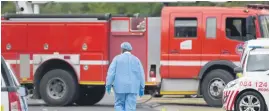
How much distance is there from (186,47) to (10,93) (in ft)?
37.2

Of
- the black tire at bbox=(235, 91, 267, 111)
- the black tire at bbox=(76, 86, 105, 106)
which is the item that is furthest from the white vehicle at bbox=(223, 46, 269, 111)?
the black tire at bbox=(76, 86, 105, 106)

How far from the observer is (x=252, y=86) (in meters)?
15.5

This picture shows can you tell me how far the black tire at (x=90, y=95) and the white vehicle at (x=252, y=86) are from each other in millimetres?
5575

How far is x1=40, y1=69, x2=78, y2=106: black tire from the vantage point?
1938 cm

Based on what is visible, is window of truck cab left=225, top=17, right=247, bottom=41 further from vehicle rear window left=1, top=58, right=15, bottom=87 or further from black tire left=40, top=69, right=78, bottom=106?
vehicle rear window left=1, top=58, right=15, bottom=87

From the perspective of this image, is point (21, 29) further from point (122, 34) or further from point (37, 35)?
point (122, 34)

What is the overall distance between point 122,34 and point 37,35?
2232 mm

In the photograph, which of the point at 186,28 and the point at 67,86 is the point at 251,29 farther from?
the point at 67,86

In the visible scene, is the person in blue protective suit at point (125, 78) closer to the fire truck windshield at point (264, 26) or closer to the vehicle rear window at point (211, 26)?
the vehicle rear window at point (211, 26)

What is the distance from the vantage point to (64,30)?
19312 mm

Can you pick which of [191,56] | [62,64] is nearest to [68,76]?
[62,64]

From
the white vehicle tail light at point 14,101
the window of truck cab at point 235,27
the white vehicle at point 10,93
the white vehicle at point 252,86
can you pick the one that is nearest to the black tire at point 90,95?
the window of truck cab at point 235,27

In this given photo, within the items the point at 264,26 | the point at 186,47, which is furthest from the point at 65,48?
the point at 264,26

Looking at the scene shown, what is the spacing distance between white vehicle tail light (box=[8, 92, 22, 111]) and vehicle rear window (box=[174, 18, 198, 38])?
11.1 metres
